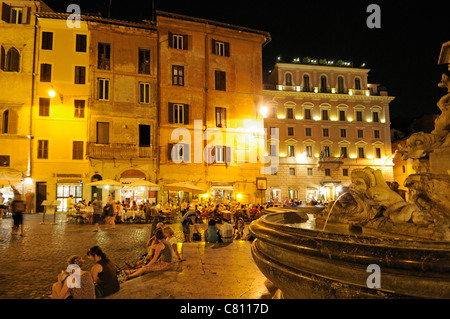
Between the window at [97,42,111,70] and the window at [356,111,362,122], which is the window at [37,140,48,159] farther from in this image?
the window at [356,111,362,122]

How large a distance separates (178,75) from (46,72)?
9.94 meters

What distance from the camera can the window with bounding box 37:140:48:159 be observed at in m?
21.3

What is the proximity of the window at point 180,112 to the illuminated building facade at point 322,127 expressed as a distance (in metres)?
12.4

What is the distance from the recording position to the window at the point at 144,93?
23547mm

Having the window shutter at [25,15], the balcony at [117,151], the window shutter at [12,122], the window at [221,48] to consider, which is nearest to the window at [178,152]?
the balcony at [117,151]

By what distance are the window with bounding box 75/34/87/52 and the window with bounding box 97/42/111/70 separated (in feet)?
3.68

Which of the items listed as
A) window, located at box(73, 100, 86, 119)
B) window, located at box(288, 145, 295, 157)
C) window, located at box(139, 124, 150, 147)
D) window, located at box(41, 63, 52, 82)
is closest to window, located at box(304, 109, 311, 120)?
window, located at box(288, 145, 295, 157)

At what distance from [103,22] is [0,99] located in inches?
371

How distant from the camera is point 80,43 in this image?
22.8 meters

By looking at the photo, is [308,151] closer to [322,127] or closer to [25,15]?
[322,127]

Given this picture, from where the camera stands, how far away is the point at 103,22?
899 inches

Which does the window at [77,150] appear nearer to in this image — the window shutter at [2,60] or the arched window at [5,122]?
the arched window at [5,122]

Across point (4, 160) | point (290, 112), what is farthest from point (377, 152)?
point (4, 160)
